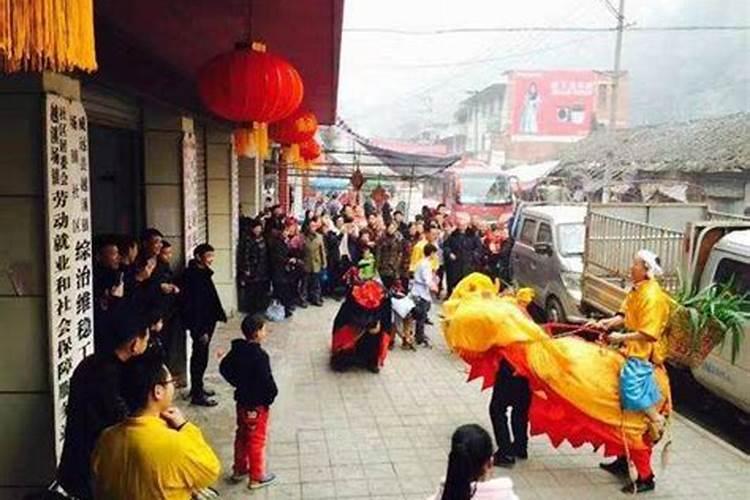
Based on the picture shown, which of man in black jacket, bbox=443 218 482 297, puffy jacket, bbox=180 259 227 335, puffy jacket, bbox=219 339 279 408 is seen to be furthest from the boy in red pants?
man in black jacket, bbox=443 218 482 297

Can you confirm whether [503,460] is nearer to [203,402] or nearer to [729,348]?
[729,348]

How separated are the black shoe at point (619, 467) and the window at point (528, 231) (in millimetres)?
6470

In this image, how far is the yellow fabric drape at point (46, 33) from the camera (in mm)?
2051

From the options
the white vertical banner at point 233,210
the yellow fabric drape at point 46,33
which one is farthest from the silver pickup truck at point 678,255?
the yellow fabric drape at point 46,33

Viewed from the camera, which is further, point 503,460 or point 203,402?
point 203,402

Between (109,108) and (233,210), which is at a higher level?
(109,108)

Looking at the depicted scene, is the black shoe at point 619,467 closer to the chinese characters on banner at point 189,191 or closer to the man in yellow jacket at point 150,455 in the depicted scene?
the man in yellow jacket at point 150,455

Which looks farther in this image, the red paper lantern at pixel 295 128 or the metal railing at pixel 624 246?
the red paper lantern at pixel 295 128

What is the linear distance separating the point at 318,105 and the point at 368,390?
534cm

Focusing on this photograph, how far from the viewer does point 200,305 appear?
7602 millimetres

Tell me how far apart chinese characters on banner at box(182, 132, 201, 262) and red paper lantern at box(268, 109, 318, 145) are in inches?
81.6

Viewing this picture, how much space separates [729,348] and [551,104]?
47.4m

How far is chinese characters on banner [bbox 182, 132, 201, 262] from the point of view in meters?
8.58

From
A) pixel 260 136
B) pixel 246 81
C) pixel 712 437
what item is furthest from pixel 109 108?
pixel 712 437
